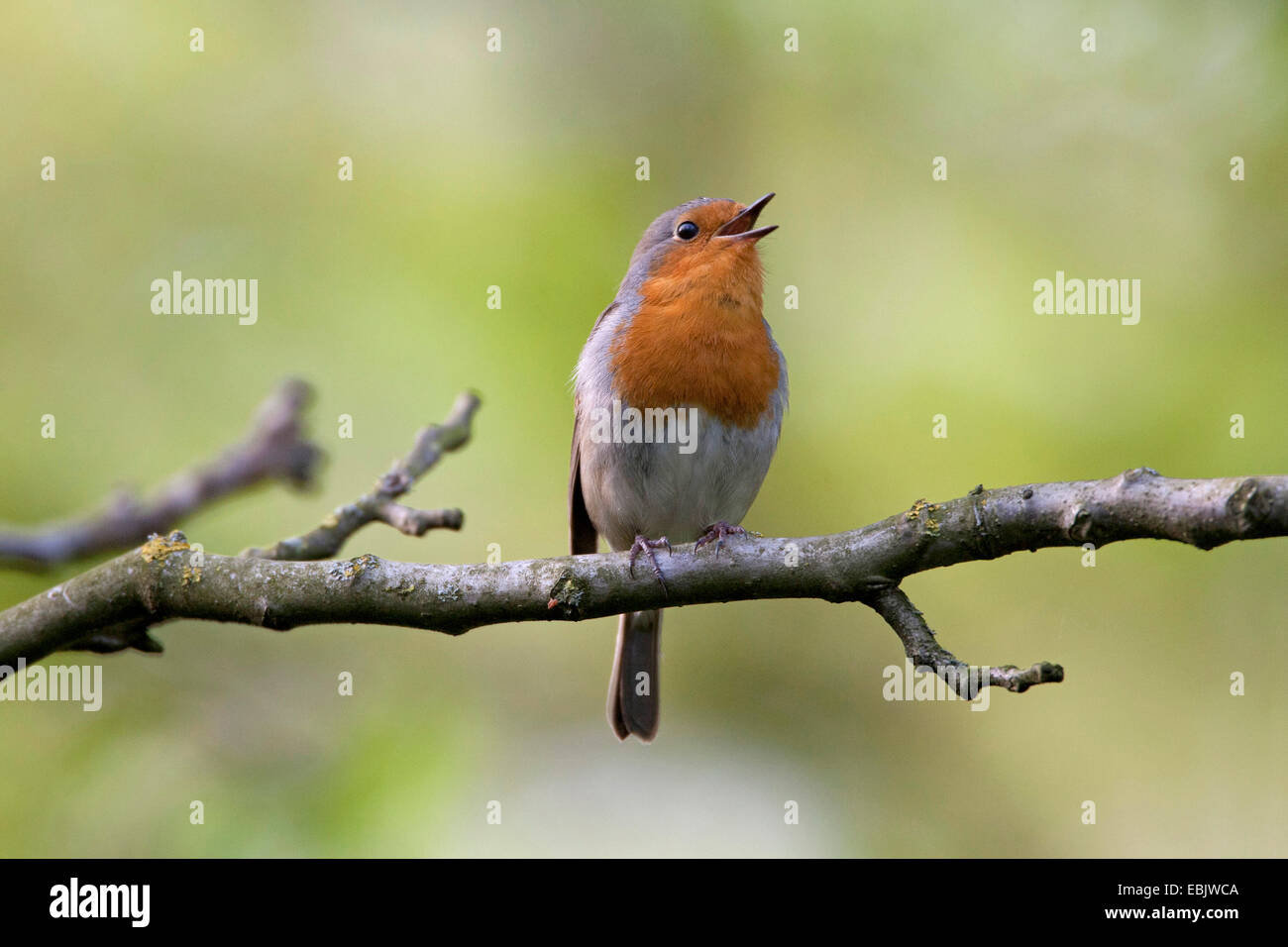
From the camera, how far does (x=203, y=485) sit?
5.63 meters

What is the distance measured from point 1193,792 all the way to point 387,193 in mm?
6491

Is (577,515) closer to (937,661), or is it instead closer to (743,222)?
(743,222)

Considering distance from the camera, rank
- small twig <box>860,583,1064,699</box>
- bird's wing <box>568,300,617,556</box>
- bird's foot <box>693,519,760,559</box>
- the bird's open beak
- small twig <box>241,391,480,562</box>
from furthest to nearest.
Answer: bird's wing <box>568,300,617,556</box>
the bird's open beak
small twig <box>241,391,480,562</box>
bird's foot <box>693,519,760,559</box>
small twig <box>860,583,1064,699</box>

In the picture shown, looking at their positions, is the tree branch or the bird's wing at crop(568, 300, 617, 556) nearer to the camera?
the tree branch

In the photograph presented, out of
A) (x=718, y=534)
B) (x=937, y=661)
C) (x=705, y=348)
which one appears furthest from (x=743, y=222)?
(x=937, y=661)

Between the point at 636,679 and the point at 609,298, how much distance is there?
2.27 m

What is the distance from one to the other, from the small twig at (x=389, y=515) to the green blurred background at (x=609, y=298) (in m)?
2.03

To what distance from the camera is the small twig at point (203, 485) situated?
5.12 meters

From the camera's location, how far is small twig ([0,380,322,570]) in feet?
16.8

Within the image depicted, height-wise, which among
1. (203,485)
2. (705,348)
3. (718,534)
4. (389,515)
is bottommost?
(718,534)

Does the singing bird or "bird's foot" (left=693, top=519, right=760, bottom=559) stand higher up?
the singing bird

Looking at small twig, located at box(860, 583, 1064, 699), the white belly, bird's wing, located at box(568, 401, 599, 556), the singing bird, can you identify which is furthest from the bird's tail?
Answer: small twig, located at box(860, 583, 1064, 699)

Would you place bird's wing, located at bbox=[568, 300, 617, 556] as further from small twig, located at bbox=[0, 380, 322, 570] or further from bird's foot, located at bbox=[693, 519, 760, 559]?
bird's foot, located at bbox=[693, 519, 760, 559]

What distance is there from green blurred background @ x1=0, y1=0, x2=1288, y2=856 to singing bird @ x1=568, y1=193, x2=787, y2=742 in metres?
1.30
